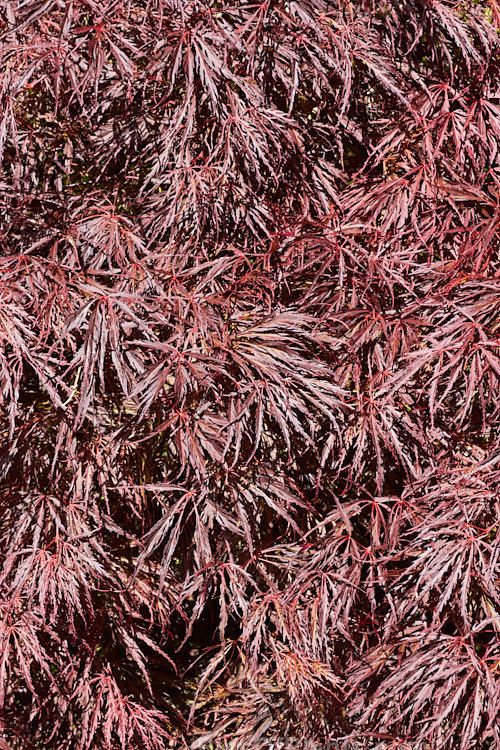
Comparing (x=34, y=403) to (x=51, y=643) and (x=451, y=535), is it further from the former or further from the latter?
(x=451, y=535)

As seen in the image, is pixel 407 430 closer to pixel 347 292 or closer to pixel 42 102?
pixel 347 292

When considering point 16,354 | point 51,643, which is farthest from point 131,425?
point 51,643

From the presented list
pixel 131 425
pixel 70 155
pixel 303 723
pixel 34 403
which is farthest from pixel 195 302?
pixel 303 723

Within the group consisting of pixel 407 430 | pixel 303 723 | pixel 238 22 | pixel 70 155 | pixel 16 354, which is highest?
pixel 238 22

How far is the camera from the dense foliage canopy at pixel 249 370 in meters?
1.88

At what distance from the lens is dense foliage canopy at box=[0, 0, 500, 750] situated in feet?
6.16

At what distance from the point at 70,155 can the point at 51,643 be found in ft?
4.43

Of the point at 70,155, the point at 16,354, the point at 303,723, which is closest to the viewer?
the point at 16,354

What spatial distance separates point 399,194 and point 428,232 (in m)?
0.14

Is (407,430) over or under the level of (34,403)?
over

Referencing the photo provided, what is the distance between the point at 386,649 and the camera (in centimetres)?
213

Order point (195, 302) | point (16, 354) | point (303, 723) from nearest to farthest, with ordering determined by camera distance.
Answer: point (16, 354)
point (195, 302)
point (303, 723)

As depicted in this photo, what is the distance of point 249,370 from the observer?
182cm

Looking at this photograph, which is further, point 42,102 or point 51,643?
point 42,102
